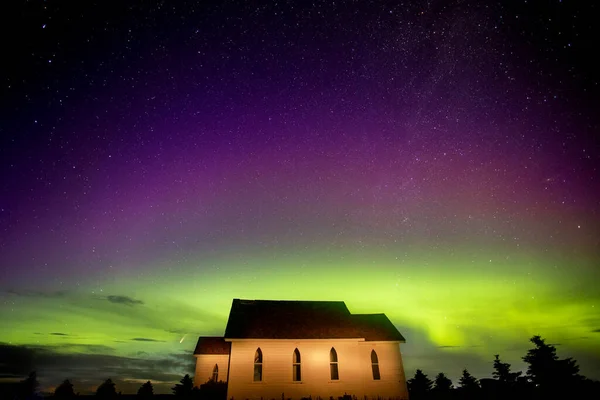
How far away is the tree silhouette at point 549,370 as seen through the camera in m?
29.1

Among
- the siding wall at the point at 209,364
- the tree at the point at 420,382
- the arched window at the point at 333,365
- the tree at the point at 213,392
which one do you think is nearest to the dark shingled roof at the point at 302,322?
the arched window at the point at 333,365

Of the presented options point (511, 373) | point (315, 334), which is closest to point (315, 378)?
point (315, 334)

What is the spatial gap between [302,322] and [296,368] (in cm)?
344

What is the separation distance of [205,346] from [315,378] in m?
16.7

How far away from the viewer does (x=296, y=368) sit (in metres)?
22.6

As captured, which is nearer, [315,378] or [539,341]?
[315,378]

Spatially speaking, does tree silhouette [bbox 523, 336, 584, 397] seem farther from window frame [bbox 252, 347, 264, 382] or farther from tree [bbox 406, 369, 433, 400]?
window frame [bbox 252, 347, 264, 382]

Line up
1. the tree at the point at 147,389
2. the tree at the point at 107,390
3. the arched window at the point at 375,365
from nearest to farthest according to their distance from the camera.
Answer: the tree at the point at 107,390 → the arched window at the point at 375,365 → the tree at the point at 147,389

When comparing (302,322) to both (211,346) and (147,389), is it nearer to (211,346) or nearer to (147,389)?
(211,346)

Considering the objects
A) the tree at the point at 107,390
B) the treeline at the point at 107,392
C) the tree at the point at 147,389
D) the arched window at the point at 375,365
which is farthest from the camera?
the tree at the point at 147,389

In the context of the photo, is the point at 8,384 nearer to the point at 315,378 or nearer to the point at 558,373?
the point at 315,378

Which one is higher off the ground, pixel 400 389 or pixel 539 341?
pixel 539 341

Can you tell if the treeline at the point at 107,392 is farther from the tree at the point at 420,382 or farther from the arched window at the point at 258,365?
the tree at the point at 420,382

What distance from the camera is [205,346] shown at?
33406 millimetres
